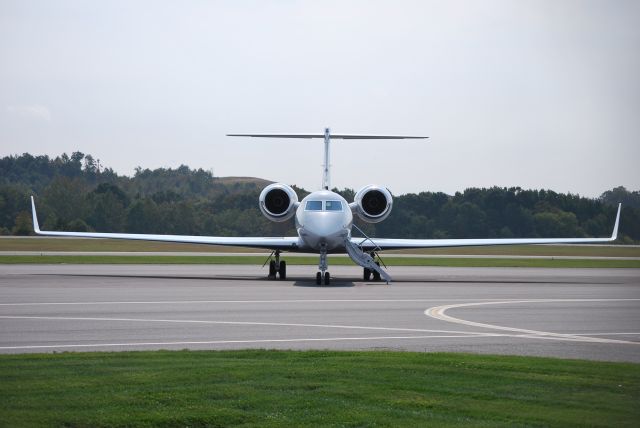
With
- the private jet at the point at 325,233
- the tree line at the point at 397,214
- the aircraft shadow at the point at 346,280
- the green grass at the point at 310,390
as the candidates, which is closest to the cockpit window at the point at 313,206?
the private jet at the point at 325,233

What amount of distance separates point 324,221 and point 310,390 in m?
22.2

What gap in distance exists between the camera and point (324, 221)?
32.3 m

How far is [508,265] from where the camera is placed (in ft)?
168

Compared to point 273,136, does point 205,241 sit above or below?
below

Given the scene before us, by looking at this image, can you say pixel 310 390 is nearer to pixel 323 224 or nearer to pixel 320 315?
pixel 320 315

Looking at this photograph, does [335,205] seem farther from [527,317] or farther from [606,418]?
[606,418]

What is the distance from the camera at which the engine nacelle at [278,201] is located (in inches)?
1419

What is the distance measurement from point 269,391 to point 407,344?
5.00 m

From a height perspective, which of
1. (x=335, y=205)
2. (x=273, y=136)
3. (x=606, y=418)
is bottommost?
(x=606, y=418)

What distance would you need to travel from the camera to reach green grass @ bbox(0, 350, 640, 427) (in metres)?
8.91

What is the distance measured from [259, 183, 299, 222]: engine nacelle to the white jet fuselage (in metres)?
2.01

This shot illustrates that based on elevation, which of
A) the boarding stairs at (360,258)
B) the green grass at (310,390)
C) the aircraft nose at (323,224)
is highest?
the aircraft nose at (323,224)

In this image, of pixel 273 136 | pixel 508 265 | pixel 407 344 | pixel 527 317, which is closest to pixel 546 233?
pixel 508 265

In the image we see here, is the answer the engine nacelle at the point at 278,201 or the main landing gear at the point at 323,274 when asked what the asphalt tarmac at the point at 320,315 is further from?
the engine nacelle at the point at 278,201
